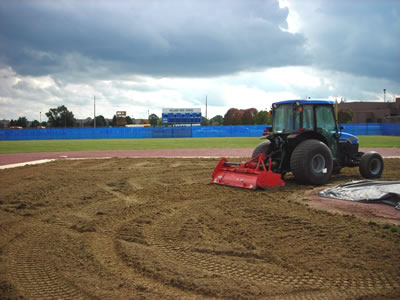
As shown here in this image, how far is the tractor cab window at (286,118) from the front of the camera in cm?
1046

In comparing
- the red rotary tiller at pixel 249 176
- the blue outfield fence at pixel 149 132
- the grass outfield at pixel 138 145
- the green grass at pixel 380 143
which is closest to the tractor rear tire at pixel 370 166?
the red rotary tiller at pixel 249 176

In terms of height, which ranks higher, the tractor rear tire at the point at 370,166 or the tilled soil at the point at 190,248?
the tractor rear tire at the point at 370,166

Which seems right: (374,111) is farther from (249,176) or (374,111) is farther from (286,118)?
(249,176)

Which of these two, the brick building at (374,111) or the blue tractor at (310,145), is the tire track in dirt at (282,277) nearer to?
the blue tractor at (310,145)

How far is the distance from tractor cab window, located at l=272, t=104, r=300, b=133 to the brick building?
81.5 meters

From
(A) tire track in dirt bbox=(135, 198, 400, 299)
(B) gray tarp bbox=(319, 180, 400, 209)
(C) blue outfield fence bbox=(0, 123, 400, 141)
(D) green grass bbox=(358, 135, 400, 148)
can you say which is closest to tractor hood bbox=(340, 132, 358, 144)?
(B) gray tarp bbox=(319, 180, 400, 209)

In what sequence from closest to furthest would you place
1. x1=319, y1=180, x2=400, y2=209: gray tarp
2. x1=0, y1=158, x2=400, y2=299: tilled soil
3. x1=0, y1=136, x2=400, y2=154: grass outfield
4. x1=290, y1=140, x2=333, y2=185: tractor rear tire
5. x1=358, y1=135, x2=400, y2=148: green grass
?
x1=0, y1=158, x2=400, y2=299: tilled soil < x1=319, y1=180, x2=400, y2=209: gray tarp < x1=290, y1=140, x2=333, y2=185: tractor rear tire < x1=358, y1=135, x2=400, y2=148: green grass < x1=0, y1=136, x2=400, y2=154: grass outfield

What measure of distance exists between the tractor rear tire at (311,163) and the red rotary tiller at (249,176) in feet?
1.81

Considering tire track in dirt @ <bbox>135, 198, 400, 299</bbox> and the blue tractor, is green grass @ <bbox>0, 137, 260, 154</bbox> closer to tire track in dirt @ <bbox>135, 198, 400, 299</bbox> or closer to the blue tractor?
the blue tractor

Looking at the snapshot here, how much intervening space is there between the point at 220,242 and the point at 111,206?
3.37 metres

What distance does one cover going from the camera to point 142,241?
5.54 meters

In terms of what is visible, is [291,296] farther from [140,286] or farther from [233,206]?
[233,206]

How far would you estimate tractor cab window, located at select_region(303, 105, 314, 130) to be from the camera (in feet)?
34.3

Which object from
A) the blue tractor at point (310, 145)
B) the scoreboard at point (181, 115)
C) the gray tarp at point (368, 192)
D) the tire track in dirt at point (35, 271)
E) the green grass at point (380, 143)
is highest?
the scoreboard at point (181, 115)
